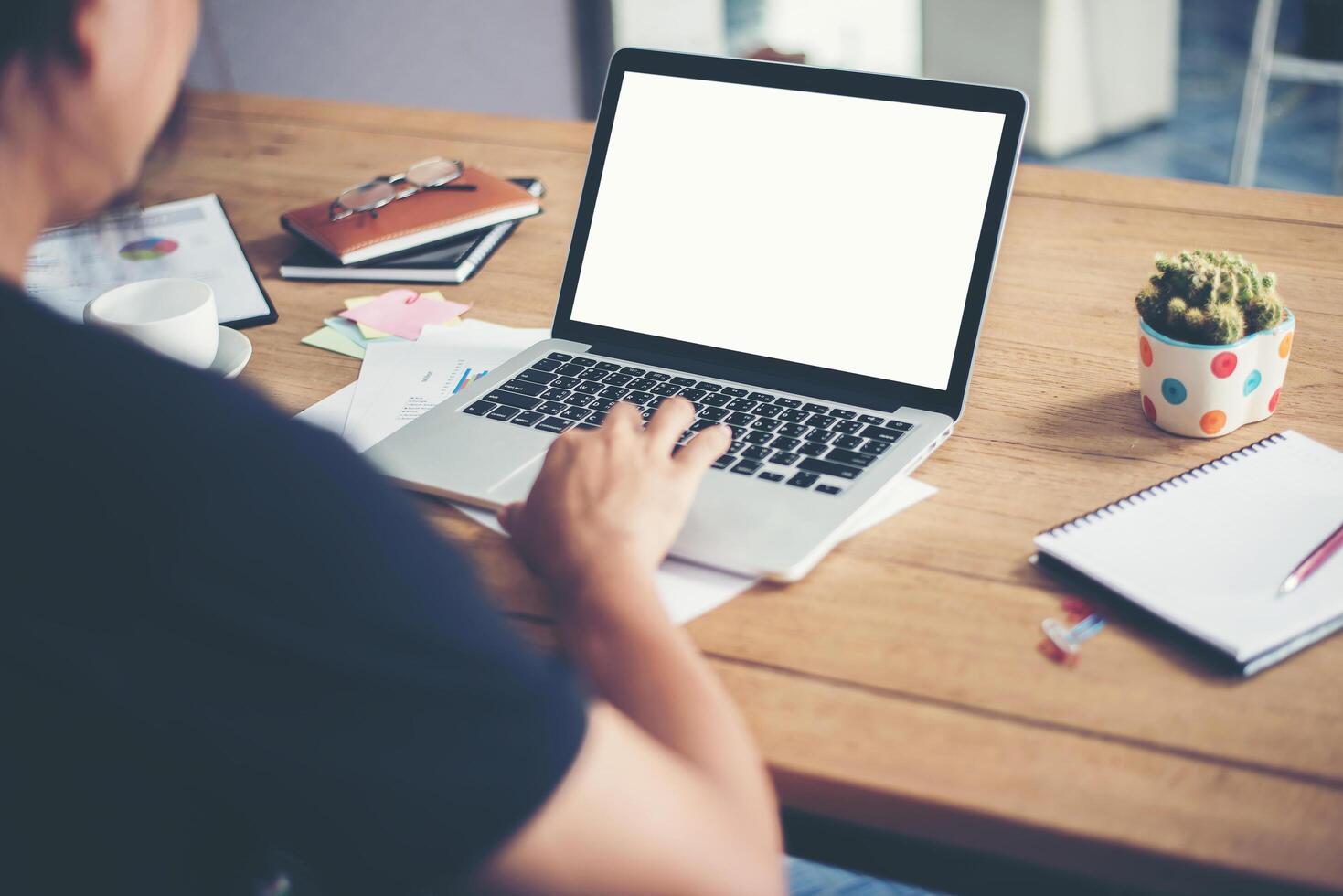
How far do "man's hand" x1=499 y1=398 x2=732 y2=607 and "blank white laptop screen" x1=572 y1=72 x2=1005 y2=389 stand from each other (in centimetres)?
16

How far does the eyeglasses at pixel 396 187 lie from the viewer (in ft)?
4.32

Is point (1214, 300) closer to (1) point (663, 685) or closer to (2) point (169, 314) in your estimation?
(1) point (663, 685)

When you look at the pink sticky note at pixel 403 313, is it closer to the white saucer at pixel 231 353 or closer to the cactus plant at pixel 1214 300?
the white saucer at pixel 231 353

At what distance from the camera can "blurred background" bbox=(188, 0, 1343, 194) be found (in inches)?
111

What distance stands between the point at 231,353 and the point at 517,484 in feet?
1.33

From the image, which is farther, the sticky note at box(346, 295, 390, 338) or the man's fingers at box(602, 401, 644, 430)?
the sticky note at box(346, 295, 390, 338)

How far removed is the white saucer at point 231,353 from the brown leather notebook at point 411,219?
7.5 inches

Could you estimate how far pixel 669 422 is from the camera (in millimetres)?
813

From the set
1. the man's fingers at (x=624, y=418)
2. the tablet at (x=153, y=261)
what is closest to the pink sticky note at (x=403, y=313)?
the tablet at (x=153, y=261)

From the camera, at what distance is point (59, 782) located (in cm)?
46

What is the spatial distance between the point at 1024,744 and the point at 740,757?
0.53 ft

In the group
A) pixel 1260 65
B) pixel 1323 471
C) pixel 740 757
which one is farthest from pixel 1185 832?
pixel 1260 65

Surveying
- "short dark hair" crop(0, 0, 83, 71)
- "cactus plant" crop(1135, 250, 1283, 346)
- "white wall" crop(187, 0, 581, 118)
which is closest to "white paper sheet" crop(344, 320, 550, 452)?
"short dark hair" crop(0, 0, 83, 71)

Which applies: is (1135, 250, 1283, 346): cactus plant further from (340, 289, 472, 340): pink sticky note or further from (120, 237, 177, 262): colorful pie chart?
(120, 237, 177, 262): colorful pie chart
